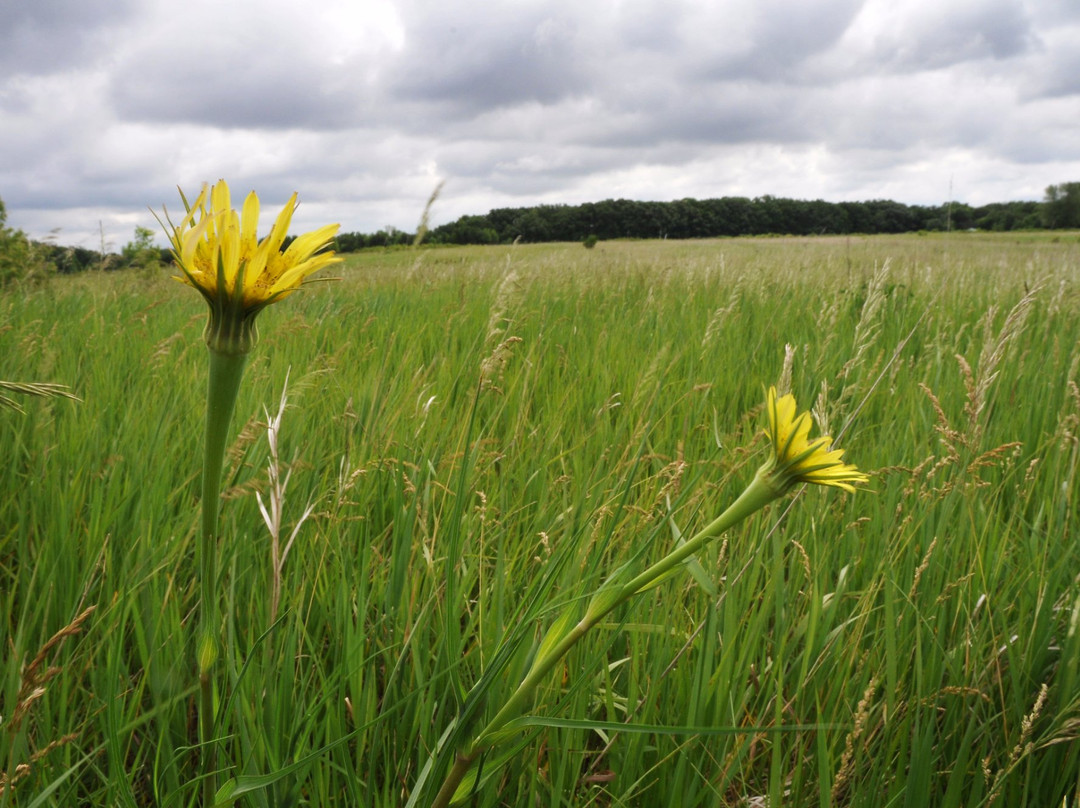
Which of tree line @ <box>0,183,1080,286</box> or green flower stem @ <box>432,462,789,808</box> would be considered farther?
tree line @ <box>0,183,1080,286</box>

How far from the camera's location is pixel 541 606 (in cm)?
61

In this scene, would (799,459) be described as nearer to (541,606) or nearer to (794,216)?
(541,606)

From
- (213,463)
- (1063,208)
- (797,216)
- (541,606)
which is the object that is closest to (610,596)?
(541,606)

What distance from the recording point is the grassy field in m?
0.83

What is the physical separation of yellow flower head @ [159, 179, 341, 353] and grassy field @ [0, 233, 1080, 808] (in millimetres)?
291

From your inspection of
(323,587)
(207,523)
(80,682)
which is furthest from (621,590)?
(80,682)

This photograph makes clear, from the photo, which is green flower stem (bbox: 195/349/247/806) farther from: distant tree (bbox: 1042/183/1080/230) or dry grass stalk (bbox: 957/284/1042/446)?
distant tree (bbox: 1042/183/1080/230)

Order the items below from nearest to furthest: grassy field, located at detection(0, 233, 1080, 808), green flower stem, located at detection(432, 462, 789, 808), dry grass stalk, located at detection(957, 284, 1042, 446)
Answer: green flower stem, located at detection(432, 462, 789, 808) → grassy field, located at detection(0, 233, 1080, 808) → dry grass stalk, located at detection(957, 284, 1042, 446)

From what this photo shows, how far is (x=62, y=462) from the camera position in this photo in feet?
5.45

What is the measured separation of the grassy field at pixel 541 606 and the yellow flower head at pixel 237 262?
0.29 meters

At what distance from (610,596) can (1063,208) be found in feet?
233

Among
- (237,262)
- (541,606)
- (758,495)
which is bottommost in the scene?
(541,606)

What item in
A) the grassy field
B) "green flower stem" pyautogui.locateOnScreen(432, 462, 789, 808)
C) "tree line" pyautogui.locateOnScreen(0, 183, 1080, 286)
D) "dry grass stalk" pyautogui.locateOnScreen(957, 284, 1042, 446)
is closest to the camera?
"green flower stem" pyautogui.locateOnScreen(432, 462, 789, 808)

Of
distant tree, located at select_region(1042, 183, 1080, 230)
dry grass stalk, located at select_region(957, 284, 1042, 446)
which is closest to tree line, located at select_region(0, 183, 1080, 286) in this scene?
distant tree, located at select_region(1042, 183, 1080, 230)
